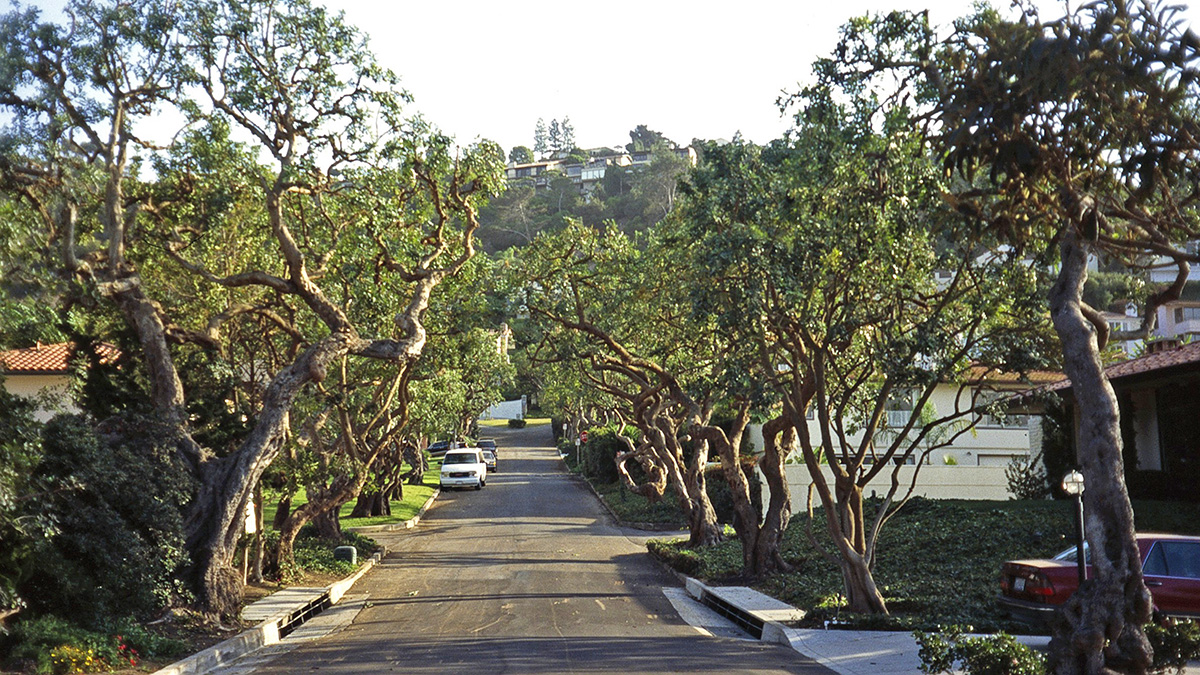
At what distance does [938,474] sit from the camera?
1305 inches

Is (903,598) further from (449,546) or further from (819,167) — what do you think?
(449,546)

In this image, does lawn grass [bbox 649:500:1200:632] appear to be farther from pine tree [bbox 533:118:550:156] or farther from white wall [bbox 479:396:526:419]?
pine tree [bbox 533:118:550:156]

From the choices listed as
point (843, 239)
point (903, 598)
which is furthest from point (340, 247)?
point (903, 598)

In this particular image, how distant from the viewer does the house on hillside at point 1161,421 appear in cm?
2188

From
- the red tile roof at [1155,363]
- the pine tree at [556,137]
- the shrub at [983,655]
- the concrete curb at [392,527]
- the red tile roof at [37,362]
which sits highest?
the pine tree at [556,137]

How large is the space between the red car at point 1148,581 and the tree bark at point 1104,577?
3.58m

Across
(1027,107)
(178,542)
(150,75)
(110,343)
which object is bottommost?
(178,542)

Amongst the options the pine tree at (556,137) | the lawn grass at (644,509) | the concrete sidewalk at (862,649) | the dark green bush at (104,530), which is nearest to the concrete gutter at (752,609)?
the concrete sidewalk at (862,649)

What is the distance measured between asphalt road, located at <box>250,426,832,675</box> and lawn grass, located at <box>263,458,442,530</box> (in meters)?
1.63

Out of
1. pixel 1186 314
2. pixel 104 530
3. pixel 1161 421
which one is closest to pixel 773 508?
pixel 1161 421

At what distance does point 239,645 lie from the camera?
14406mm

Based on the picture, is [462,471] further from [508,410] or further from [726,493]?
[508,410]

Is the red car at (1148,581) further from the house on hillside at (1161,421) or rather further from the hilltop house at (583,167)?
the hilltop house at (583,167)

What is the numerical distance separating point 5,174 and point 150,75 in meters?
3.68
